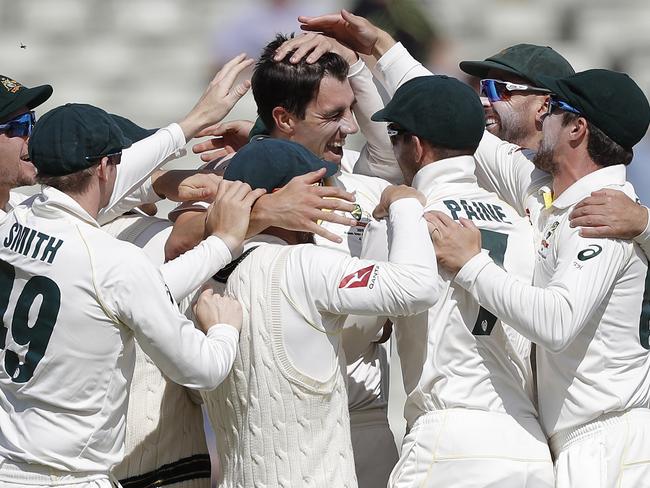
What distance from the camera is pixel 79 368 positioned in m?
2.86

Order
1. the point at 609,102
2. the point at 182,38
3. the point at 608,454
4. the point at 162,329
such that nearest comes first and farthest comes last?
1. the point at 162,329
2. the point at 608,454
3. the point at 609,102
4. the point at 182,38

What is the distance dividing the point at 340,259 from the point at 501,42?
4571 millimetres

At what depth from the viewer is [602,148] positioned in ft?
10.5

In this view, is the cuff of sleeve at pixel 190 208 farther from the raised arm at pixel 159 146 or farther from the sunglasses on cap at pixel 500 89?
the sunglasses on cap at pixel 500 89

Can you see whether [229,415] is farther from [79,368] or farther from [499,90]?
[499,90]

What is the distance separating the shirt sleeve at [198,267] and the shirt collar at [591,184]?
0.93 meters

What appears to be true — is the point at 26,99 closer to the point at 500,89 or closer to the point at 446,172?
the point at 446,172

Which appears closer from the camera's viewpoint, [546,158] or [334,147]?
[546,158]

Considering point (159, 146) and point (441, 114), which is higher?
point (441, 114)

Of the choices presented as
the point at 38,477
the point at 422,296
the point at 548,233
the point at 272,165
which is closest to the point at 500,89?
the point at 548,233

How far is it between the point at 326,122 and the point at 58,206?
1.16 meters

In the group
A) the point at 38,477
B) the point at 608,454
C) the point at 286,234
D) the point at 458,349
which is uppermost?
the point at 286,234

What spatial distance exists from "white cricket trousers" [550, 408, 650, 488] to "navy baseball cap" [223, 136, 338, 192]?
3.28 feet

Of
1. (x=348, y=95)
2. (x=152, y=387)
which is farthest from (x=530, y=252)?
(x=152, y=387)
